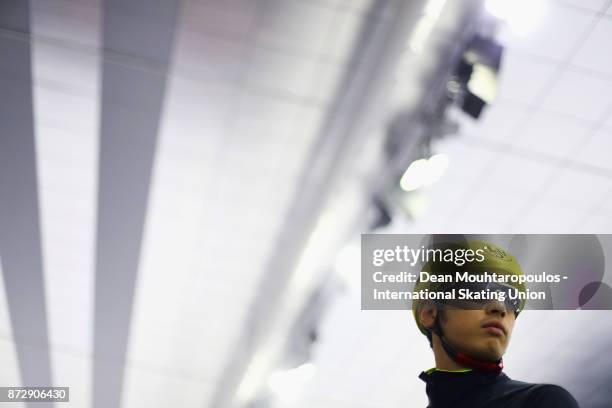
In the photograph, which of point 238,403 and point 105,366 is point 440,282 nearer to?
point 238,403

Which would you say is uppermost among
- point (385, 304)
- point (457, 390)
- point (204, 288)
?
point (204, 288)

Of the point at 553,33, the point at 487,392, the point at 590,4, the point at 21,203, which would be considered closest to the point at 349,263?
the point at 553,33

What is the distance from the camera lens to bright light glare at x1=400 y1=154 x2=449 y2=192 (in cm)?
321

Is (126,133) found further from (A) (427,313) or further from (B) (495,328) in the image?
(B) (495,328)

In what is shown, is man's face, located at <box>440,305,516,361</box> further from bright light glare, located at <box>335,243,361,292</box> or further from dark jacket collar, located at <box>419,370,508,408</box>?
bright light glare, located at <box>335,243,361,292</box>

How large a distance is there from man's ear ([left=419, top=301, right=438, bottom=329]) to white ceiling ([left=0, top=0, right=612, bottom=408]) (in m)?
2.10

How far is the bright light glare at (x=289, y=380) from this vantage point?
16.2 ft

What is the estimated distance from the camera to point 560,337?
5.02m

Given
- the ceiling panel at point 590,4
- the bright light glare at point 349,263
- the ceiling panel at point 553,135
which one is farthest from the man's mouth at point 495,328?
the bright light glare at point 349,263

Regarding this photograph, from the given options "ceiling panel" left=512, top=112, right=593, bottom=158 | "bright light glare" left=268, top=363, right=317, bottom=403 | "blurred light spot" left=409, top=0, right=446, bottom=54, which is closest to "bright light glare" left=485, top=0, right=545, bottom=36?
"blurred light spot" left=409, top=0, right=446, bottom=54

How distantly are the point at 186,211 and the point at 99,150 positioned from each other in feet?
2.45

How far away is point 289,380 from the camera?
5.09 metres

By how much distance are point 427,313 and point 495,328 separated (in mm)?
132

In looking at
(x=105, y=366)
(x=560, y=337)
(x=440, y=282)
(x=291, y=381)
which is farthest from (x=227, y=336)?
(x=440, y=282)
